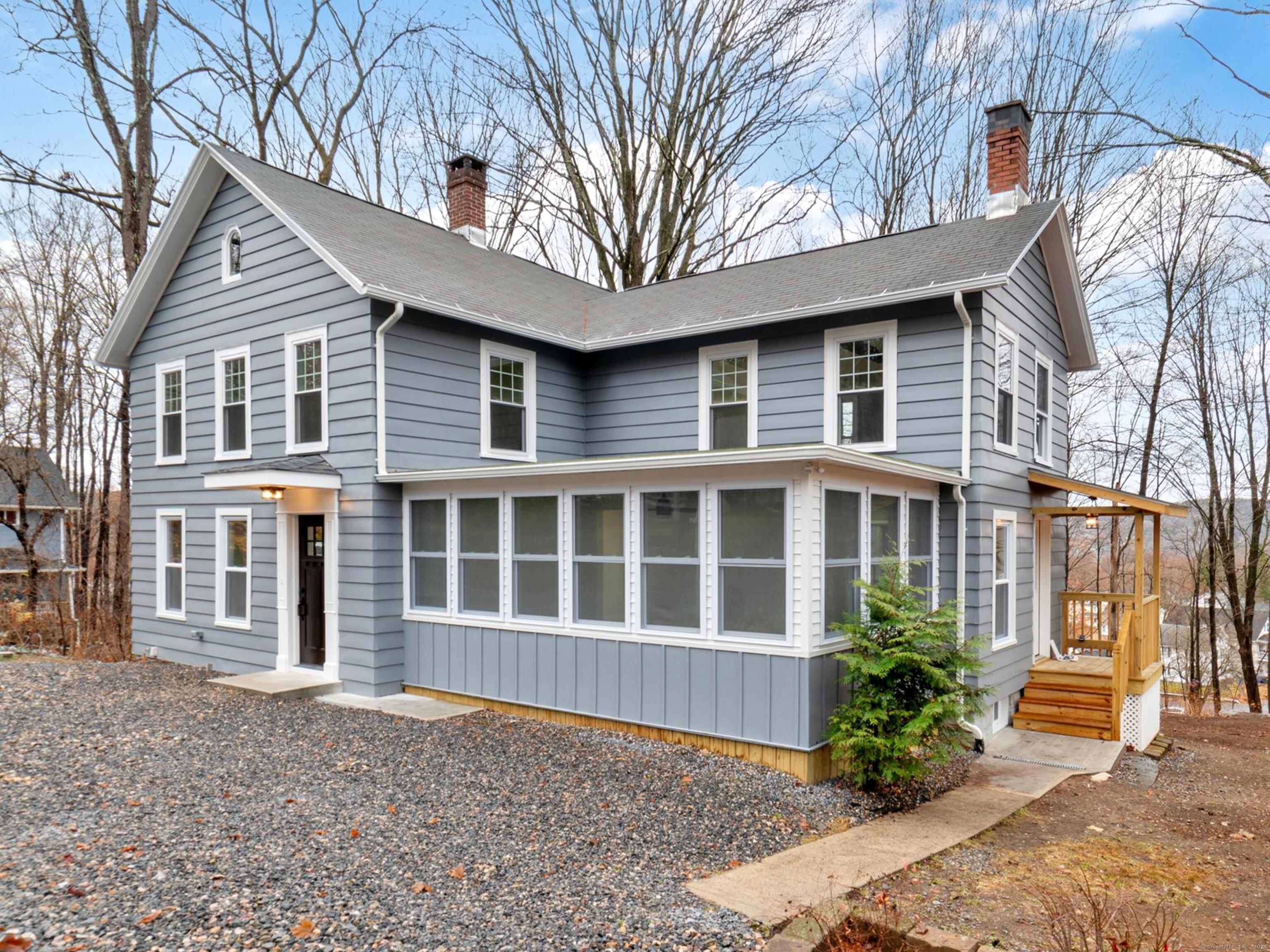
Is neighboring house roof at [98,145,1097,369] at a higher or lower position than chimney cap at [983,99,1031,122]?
lower

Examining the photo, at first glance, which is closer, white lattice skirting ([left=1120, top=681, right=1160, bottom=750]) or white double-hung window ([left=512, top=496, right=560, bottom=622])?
white double-hung window ([left=512, top=496, right=560, bottom=622])

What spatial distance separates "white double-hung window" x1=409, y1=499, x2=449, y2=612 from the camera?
9.27m

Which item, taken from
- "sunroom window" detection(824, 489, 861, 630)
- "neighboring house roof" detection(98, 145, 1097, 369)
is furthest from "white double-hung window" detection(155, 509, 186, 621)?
"sunroom window" detection(824, 489, 861, 630)

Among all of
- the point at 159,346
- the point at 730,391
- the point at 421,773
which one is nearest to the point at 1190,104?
the point at 730,391

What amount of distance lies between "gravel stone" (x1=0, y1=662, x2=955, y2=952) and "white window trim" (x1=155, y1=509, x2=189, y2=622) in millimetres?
3383

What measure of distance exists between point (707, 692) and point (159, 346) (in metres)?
10.4

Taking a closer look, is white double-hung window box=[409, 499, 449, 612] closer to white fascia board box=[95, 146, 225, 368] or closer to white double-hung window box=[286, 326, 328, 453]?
white double-hung window box=[286, 326, 328, 453]

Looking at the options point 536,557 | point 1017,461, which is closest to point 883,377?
point 1017,461

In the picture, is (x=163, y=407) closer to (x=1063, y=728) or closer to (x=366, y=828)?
(x=366, y=828)

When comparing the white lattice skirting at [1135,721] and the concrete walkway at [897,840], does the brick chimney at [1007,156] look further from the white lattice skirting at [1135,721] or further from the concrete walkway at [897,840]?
the concrete walkway at [897,840]

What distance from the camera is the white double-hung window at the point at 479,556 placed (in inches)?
348

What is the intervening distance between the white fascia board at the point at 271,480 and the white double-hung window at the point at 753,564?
4.94m

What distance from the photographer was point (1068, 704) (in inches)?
383

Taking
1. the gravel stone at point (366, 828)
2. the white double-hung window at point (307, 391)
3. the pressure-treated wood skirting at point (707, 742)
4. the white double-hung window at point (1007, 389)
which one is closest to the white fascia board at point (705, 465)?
the white double-hung window at point (1007, 389)
